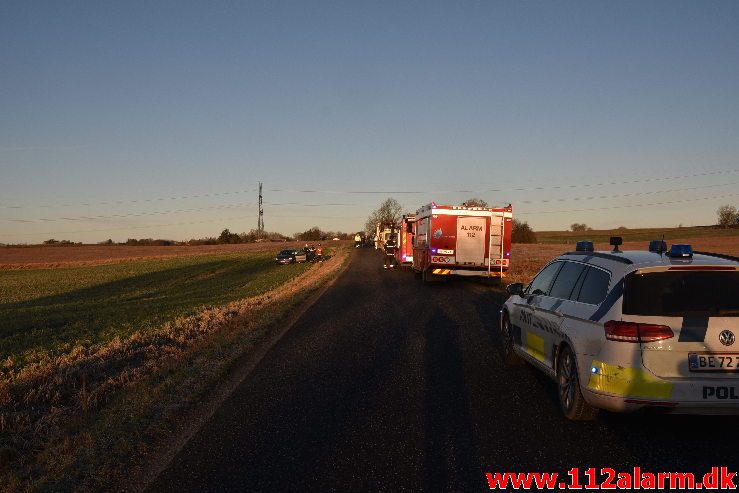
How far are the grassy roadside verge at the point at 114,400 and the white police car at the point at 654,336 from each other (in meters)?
3.58

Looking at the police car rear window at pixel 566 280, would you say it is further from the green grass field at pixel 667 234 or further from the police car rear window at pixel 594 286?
the green grass field at pixel 667 234

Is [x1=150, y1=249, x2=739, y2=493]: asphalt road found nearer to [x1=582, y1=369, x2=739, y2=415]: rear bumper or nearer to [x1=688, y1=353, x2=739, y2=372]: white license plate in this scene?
[x1=582, y1=369, x2=739, y2=415]: rear bumper

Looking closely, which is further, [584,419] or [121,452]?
[584,419]

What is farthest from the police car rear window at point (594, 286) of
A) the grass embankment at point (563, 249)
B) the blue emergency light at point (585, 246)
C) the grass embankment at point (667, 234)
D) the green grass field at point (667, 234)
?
the green grass field at point (667, 234)

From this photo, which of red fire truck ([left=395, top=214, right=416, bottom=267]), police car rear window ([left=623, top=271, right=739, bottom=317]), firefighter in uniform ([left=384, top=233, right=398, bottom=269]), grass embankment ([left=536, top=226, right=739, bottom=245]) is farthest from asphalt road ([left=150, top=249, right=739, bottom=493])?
grass embankment ([left=536, top=226, right=739, bottom=245])

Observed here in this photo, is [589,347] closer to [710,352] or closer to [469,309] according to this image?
[710,352]

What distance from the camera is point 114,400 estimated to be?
7363 mm

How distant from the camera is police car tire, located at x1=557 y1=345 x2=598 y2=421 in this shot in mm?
5875

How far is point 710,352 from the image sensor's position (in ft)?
17.1

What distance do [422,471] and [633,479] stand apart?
1.41m

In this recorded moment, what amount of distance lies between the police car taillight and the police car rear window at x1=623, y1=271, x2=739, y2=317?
0.41ft

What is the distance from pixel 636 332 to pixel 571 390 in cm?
101

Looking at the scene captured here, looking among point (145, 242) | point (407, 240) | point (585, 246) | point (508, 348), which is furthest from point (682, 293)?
point (145, 242)

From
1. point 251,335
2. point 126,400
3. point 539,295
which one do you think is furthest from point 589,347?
point 251,335
